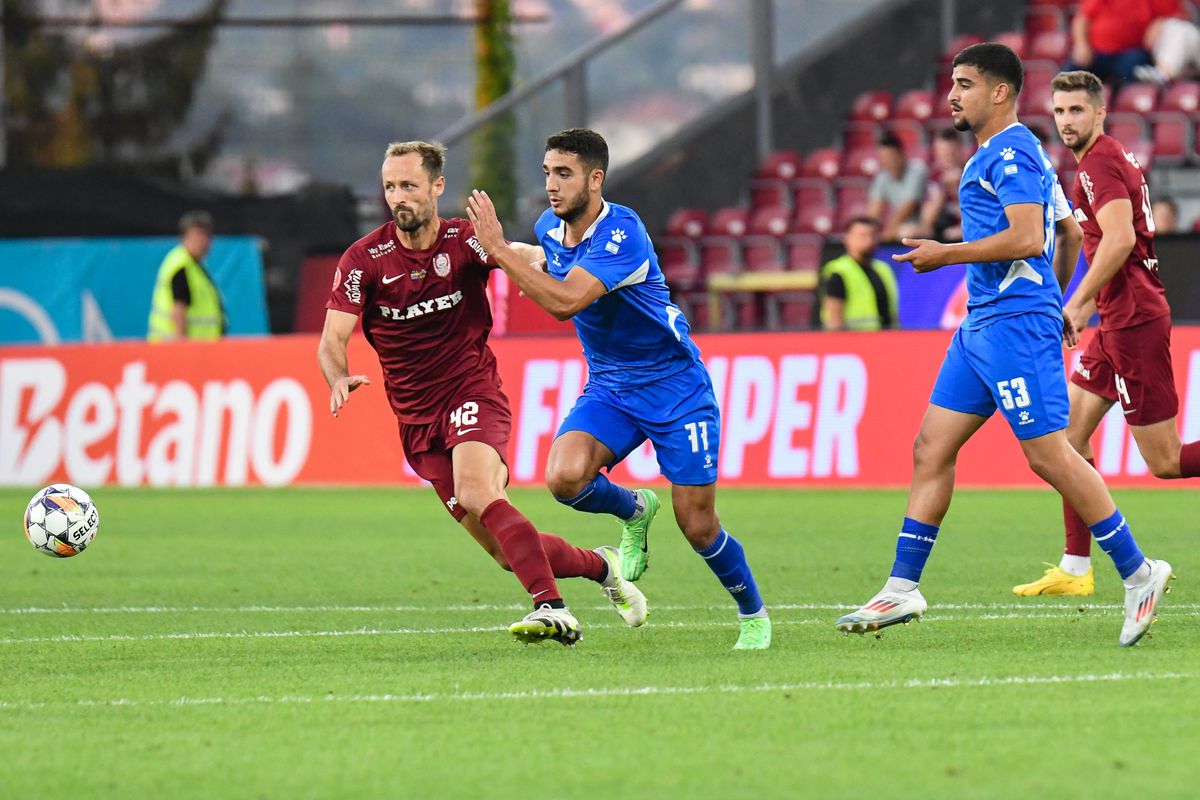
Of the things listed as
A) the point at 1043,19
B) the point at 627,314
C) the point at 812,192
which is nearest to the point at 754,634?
the point at 627,314

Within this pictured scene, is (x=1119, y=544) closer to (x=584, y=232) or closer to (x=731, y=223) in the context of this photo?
(x=584, y=232)

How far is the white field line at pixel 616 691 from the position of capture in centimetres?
649

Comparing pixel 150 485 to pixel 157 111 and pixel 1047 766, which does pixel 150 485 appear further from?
pixel 1047 766

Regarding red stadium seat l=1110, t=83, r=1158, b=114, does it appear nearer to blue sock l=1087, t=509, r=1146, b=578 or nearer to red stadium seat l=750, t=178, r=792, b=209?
red stadium seat l=750, t=178, r=792, b=209

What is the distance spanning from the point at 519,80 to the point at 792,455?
1061 centimetres

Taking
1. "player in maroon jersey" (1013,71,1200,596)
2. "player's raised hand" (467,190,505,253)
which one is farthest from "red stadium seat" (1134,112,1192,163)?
"player's raised hand" (467,190,505,253)

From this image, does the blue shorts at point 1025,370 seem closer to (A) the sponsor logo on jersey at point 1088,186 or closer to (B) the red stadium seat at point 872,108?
(A) the sponsor logo on jersey at point 1088,186

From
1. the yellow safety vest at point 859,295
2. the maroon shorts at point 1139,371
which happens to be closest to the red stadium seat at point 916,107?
the yellow safety vest at point 859,295

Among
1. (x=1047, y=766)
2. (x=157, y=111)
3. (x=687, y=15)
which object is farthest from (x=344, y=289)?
(x=157, y=111)

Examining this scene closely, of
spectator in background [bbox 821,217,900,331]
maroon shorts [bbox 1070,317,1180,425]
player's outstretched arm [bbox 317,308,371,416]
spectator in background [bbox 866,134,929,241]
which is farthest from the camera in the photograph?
spectator in background [bbox 866,134,929,241]

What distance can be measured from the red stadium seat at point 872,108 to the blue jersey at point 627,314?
15.0 metres

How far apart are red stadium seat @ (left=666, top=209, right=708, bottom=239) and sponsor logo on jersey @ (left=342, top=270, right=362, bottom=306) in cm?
1349

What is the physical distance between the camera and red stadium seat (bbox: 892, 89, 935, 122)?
71.9ft

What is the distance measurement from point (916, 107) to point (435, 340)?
572 inches
